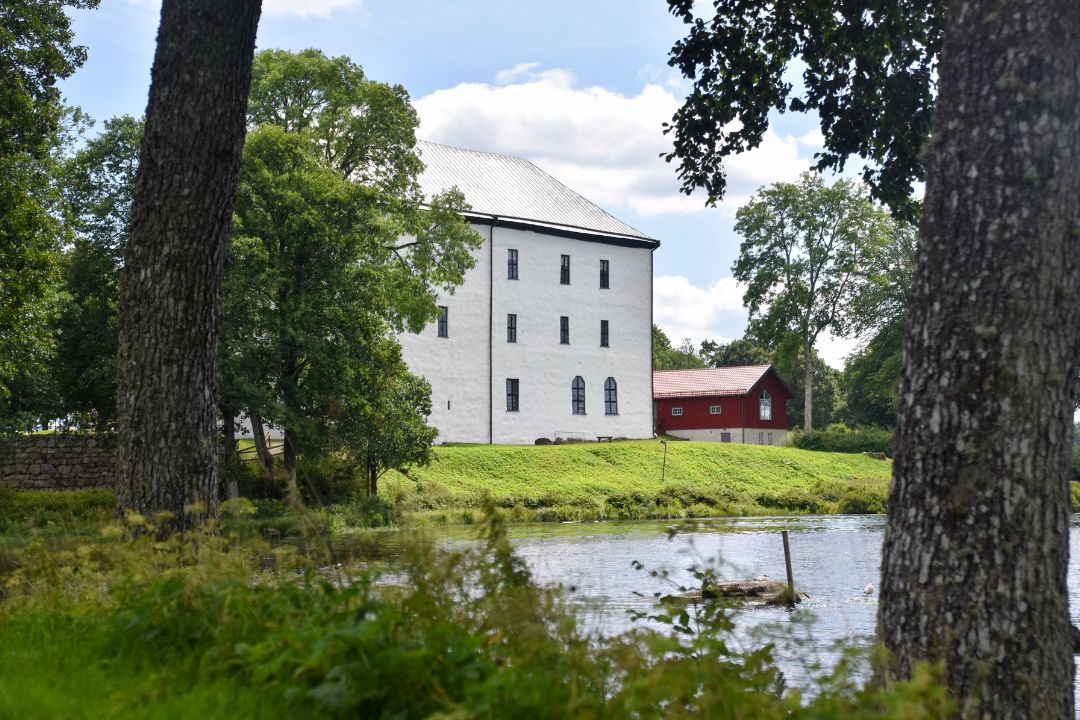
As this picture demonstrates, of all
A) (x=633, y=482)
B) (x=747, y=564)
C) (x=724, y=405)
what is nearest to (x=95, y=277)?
(x=747, y=564)

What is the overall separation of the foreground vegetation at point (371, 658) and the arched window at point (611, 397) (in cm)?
5165

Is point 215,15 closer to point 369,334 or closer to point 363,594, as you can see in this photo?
point 363,594

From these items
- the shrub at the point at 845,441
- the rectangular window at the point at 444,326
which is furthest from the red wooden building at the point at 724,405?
the rectangular window at the point at 444,326

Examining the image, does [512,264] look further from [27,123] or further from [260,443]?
[27,123]

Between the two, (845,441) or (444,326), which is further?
(845,441)

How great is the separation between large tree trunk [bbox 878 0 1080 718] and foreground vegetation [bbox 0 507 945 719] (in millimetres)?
480

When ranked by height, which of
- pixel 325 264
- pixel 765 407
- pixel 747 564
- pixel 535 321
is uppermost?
pixel 535 321

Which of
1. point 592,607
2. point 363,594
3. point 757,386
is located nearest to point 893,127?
point 592,607

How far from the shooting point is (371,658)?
4176 mm

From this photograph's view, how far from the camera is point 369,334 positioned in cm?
3144

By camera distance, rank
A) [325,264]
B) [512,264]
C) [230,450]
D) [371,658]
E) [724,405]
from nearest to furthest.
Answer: [371,658] < [325,264] < [230,450] < [512,264] < [724,405]

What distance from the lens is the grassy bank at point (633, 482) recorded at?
123ft

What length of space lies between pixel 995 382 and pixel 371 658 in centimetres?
311

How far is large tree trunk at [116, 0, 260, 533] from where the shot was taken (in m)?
7.66
